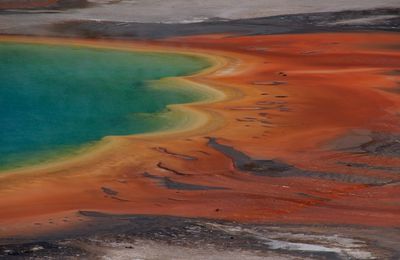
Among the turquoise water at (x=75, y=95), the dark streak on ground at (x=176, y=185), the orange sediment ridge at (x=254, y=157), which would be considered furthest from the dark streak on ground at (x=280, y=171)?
the turquoise water at (x=75, y=95)

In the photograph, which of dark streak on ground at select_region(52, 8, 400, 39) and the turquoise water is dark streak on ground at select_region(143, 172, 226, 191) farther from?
dark streak on ground at select_region(52, 8, 400, 39)

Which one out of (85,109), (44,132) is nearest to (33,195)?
(44,132)

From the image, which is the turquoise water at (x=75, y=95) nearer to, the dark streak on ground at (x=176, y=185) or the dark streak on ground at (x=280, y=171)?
the dark streak on ground at (x=176, y=185)

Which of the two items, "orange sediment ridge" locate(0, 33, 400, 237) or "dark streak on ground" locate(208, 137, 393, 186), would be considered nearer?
"orange sediment ridge" locate(0, 33, 400, 237)

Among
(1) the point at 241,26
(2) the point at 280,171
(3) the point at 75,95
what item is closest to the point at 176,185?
(2) the point at 280,171

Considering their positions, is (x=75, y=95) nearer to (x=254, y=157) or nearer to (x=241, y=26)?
(x=254, y=157)

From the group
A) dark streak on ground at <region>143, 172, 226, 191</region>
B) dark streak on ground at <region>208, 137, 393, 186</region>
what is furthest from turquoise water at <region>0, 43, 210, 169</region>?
dark streak on ground at <region>208, 137, 393, 186</region>
